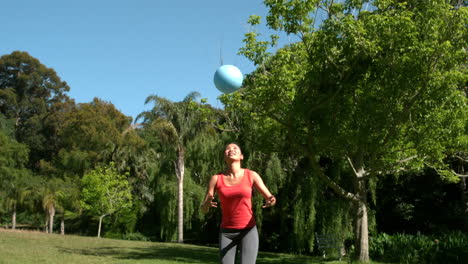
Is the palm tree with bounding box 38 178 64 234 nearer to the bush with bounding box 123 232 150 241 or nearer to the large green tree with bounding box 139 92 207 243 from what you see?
the bush with bounding box 123 232 150 241

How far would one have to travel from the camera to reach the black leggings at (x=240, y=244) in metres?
4.19

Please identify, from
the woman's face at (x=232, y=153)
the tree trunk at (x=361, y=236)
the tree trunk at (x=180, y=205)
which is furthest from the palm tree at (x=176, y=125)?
the woman's face at (x=232, y=153)

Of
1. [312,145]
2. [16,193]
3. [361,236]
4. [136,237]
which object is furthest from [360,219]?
[16,193]

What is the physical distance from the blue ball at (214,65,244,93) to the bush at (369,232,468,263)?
922 centimetres

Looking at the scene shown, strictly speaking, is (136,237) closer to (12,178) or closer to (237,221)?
(12,178)

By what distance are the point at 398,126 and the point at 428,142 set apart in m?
0.91

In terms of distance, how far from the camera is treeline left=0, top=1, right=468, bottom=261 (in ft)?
38.1

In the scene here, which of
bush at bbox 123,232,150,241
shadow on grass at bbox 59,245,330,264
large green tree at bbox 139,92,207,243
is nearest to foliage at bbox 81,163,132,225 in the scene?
bush at bbox 123,232,150,241

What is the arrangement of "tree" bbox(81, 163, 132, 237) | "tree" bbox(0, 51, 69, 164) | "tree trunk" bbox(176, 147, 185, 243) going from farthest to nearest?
"tree" bbox(0, 51, 69, 164) < "tree" bbox(81, 163, 132, 237) < "tree trunk" bbox(176, 147, 185, 243)

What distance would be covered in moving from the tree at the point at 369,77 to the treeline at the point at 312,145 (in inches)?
1.5

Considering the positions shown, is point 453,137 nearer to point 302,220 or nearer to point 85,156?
point 302,220

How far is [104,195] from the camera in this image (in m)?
34.0

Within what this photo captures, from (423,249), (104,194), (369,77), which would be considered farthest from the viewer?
(104,194)

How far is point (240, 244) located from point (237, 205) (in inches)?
14.0
